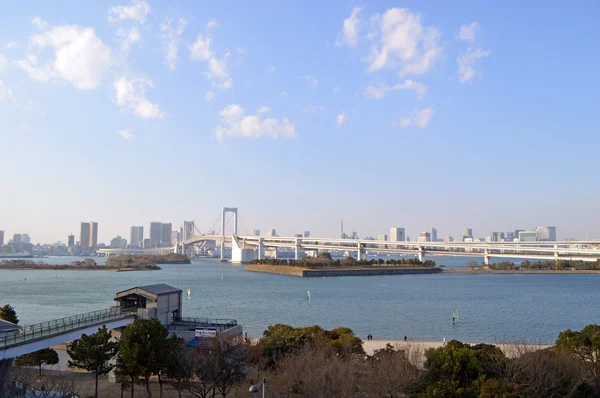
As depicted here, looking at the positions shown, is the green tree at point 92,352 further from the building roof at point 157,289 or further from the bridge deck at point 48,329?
the building roof at point 157,289

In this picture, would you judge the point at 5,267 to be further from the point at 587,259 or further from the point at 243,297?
the point at 587,259

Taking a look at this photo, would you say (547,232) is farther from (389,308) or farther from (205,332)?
(205,332)

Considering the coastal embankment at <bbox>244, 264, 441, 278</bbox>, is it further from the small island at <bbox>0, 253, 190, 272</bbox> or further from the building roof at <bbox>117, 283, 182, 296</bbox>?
the building roof at <bbox>117, 283, 182, 296</bbox>

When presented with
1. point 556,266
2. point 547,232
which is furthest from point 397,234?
point 556,266

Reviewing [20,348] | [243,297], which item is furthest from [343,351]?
[243,297]

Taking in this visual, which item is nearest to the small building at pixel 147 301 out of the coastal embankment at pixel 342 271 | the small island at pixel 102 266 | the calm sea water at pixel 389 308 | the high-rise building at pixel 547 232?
the calm sea water at pixel 389 308

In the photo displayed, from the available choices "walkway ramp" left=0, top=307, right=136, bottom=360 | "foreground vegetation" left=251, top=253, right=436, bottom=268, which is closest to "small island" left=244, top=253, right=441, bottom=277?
"foreground vegetation" left=251, top=253, right=436, bottom=268
